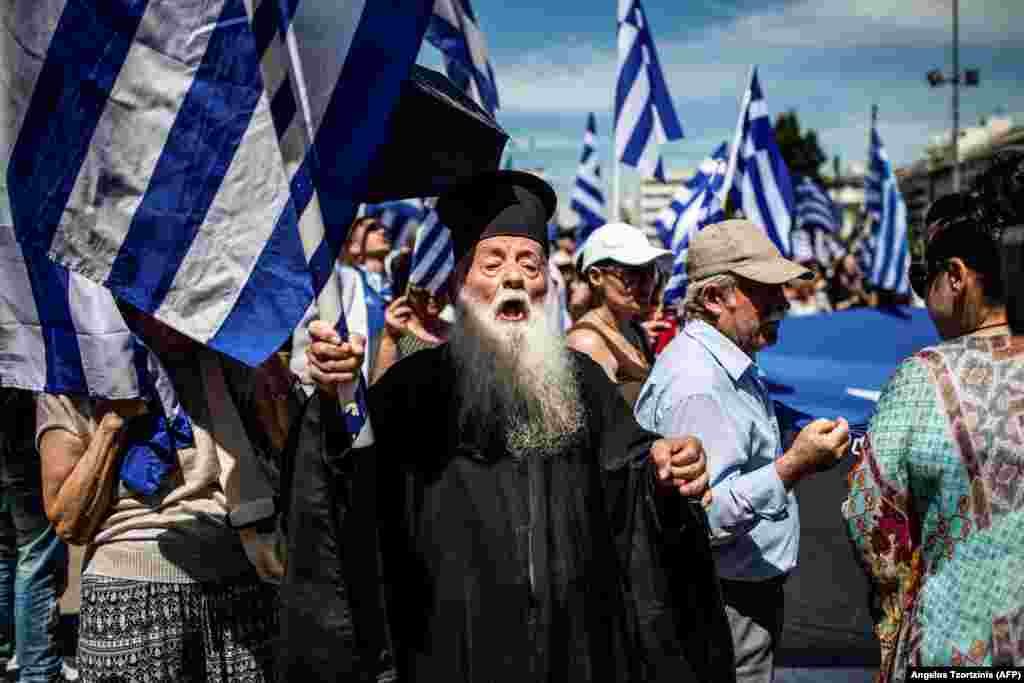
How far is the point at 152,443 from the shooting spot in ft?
8.82

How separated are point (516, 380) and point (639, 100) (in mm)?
5068

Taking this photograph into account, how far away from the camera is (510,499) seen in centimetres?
246

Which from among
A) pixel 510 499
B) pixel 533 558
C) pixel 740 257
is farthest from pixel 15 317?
pixel 740 257

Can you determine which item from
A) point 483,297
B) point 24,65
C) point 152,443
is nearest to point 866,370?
point 483,297

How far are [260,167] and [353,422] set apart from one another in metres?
0.55

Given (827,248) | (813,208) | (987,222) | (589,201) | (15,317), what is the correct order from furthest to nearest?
(827,248)
(813,208)
(589,201)
(15,317)
(987,222)

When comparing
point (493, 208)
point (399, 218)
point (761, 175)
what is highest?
point (399, 218)

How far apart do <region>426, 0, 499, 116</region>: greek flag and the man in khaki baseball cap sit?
2.67m

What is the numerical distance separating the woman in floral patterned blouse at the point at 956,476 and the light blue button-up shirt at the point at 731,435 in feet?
1.36

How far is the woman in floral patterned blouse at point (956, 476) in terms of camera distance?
6.98ft

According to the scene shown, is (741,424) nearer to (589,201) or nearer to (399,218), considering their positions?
(399,218)

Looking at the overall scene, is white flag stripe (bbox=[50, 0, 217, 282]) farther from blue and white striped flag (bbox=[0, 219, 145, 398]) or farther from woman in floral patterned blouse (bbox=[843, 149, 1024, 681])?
woman in floral patterned blouse (bbox=[843, 149, 1024, 681])

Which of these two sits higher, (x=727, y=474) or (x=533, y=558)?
(x=727, y=474)

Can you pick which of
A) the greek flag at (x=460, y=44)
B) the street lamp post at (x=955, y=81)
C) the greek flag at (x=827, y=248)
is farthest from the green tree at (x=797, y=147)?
the greek flag at (x=460, y=44)
